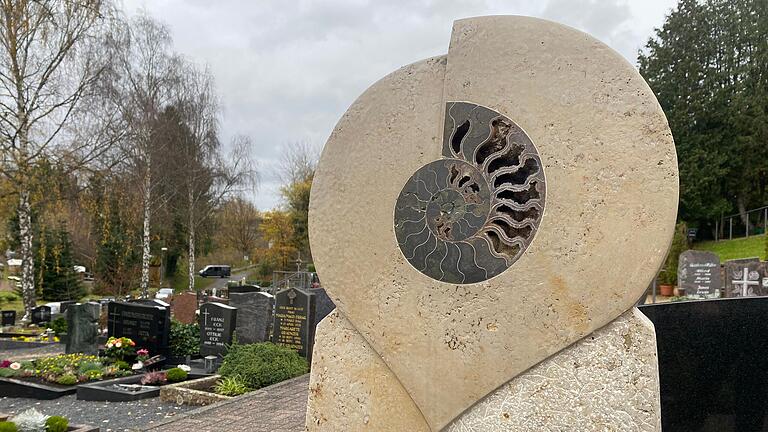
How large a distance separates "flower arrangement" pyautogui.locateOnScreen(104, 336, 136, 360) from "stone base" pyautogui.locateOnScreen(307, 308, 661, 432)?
944 cm

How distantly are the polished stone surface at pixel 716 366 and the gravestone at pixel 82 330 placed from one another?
461 inches

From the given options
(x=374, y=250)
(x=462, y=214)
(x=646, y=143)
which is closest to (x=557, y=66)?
(x=646, y=143)

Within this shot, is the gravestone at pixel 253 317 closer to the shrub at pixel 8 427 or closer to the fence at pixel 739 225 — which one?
the shrub at pixel 8 427

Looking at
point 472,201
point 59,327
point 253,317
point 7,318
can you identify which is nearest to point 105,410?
point 253,317

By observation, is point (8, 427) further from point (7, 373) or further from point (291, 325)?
point (291, 325)

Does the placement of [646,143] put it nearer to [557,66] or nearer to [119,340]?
[557,66]

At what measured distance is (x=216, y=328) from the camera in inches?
456

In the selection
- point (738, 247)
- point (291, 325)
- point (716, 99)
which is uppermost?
point (716, 99)

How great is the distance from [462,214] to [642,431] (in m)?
1.31

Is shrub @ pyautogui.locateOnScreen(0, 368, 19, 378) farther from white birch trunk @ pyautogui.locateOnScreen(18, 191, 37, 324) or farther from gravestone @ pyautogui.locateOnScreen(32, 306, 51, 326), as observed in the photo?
white birch trunk @ pyautogui.locateOnScreen(18, 191, 37, 324)

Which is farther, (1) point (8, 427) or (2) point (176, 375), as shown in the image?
(2) point (176, 375)

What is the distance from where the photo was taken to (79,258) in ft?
109

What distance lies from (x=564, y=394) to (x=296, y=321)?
8566mm

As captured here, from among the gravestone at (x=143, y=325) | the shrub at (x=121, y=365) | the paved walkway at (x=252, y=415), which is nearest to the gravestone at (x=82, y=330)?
the gravestone at (x=143, y=325)
